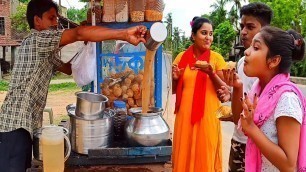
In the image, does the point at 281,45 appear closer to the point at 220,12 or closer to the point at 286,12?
the point at 286,12

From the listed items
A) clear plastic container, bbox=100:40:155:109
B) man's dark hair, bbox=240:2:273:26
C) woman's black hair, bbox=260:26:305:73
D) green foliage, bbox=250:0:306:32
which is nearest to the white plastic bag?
clear plastic container, bbox=100:40:155:109

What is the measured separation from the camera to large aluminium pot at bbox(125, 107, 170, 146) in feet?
7.06

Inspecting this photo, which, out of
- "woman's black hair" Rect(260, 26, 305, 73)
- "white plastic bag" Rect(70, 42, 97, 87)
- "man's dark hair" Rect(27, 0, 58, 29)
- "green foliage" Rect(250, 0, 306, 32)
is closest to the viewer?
"woman's black hair" Rect(260, 26, 305, 73)

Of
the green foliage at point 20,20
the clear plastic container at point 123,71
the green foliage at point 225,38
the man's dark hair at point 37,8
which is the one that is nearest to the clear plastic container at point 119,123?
the clear plastic container at point 123,71

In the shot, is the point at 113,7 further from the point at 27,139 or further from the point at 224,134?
the point at 224,134

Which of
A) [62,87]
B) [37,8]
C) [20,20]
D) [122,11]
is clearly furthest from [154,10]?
[20,20]

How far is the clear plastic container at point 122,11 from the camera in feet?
8.85

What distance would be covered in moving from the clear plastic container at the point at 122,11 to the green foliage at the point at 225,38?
23029mm

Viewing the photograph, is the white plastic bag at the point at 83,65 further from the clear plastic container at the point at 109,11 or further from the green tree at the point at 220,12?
the green tree at the point at 220,12

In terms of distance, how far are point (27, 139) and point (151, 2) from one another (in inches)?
50.0

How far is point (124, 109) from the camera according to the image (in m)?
2.64

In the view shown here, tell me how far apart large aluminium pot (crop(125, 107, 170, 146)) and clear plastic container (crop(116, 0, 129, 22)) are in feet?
2.65

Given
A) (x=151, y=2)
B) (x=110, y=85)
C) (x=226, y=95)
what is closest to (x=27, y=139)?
(x=110, y=85)

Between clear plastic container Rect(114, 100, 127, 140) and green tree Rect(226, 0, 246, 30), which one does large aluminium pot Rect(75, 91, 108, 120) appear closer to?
clear plastic container Rect(114, 100, 127, 140)
